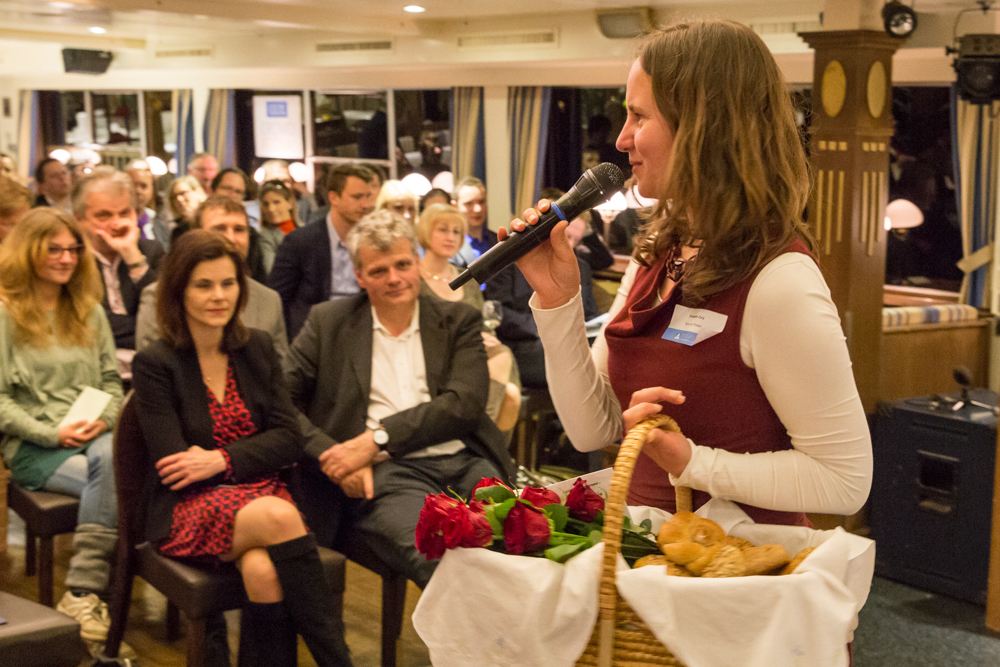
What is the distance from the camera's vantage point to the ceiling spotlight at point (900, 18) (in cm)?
506

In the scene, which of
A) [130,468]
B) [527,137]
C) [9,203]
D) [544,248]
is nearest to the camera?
[544,248]

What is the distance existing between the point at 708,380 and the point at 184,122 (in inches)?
481

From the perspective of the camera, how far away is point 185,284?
8.90 ft

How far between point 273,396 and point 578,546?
1.89 meters

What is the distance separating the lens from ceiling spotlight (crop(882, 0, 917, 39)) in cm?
506

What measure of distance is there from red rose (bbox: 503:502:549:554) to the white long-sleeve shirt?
175mm

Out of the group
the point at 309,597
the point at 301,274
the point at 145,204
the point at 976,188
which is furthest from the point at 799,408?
the point at 145,204

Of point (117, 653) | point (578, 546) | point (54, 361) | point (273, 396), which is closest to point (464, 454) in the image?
point (273, 396)

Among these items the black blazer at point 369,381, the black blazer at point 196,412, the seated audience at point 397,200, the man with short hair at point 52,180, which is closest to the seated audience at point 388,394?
the black blazer at point 369,381

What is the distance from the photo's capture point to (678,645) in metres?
0.89

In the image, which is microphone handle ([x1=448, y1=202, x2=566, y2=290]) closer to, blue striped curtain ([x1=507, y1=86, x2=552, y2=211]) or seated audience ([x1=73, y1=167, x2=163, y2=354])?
seated audience ([x1=73, y1=167, x2=163, y2=354])

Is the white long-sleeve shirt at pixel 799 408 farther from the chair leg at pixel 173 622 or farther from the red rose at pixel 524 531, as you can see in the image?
the chair leg at pixel 173 622

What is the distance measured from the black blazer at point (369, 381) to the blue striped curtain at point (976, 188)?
4099 millimetres

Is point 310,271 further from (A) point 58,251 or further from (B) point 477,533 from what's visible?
(B) point 477,533
